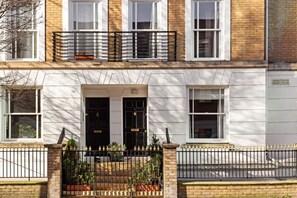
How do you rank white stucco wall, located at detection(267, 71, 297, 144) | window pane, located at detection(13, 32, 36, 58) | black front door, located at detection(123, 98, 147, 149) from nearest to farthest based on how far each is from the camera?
window pane, located at detection(13, 32, 36, 58), white stucco wall, located at detection(267, 71, 297, 144), black front door, located at detection(123, 98, 147, 149)

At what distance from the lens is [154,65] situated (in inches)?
560

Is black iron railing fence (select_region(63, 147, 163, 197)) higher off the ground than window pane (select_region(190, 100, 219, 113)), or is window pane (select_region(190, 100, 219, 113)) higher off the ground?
window pane (select_region(190, 100, 219, 113))

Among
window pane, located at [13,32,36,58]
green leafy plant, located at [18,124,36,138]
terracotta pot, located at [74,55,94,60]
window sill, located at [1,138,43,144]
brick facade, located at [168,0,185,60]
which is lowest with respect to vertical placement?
window sill, located at [1,138,43,144]

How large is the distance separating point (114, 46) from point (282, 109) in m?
6.90

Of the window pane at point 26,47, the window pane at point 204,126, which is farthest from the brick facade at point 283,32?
the window pane at point 26,47

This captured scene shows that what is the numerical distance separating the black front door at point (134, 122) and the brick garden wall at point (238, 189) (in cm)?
413

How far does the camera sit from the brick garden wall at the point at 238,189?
11594 millimetres

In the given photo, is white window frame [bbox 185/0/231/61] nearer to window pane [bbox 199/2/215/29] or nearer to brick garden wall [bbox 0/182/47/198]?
window pane [bbox 199/2/215/29]

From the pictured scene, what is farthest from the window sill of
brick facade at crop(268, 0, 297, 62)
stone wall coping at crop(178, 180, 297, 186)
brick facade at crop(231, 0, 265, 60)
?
brick facade at crop(268, 0, 297, 62)

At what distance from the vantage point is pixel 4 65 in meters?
14.2

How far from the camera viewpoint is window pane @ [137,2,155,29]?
14.7m

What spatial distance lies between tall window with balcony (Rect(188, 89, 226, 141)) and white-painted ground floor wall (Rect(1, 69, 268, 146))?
21 centimetres

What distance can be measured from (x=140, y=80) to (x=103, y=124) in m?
2.52

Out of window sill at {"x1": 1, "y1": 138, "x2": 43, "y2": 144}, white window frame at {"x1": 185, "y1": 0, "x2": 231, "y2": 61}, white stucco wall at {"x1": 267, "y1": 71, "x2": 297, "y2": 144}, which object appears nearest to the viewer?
window sill at {"x1": 1, "y1": 138, "x2": 43, "y2": 144}
